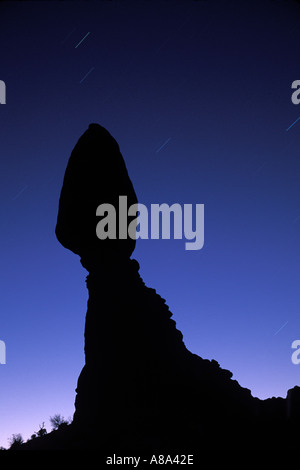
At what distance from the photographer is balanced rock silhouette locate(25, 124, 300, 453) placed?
53.2 ft

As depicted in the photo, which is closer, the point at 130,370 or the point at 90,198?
the point at 130,370

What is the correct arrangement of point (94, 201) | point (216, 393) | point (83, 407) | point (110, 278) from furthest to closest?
point (94, 201) < point (110, 278) < point (83, 407) < point (216, 393)

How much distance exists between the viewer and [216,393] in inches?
736

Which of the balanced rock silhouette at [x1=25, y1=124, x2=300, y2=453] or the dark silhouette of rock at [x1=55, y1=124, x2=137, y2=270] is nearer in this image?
the balanced rock silhouette at [x1=25, y1=124, x2=300, y2=453]

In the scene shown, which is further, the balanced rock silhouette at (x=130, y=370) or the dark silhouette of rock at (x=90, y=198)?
the dark silhouette of rock at (x=90, y=198)

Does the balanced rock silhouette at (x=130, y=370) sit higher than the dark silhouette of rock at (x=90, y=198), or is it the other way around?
the dark silhouette of rock at (x=90, y=198)

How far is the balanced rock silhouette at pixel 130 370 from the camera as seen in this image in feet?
53.2

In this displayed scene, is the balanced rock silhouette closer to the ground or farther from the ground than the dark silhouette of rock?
closer to the ground

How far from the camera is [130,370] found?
1898 cm

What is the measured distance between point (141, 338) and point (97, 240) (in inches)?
274
